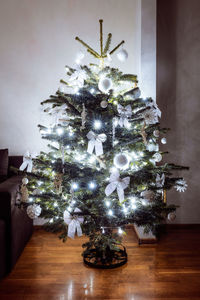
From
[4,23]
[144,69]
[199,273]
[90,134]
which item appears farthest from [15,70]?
[199,273]

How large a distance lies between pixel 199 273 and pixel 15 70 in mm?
2557

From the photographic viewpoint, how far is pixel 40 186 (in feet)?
7.19

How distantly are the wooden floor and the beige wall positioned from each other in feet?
2.60

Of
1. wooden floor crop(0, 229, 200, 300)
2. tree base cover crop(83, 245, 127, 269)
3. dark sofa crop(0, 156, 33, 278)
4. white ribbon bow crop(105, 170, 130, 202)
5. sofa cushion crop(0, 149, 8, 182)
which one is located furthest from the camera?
sofa cushion crop(0, 149, 8, 182)

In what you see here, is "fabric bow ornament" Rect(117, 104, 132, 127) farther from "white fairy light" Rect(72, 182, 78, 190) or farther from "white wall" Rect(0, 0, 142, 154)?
"white wall" Rect(0, 0, 142, 154)

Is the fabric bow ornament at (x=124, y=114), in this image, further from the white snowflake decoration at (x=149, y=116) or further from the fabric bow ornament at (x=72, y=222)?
the fabric bow ornament at (x=72, y=222)

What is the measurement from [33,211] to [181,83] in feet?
6.68

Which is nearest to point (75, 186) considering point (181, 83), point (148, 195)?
point (148, 195)

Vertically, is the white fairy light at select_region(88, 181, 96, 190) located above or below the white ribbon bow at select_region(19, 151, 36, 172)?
below

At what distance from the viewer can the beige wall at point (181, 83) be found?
3.08m

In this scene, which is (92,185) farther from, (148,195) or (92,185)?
(148,195)

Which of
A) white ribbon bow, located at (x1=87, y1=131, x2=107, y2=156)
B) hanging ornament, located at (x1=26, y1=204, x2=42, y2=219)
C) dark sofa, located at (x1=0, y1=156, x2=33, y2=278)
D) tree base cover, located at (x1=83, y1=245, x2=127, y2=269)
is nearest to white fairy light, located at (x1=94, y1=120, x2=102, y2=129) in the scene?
white ribbon bow, located at (x1=87, y1=131, x2=107, y2=156)

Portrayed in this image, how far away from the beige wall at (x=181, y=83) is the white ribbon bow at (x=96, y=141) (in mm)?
1382

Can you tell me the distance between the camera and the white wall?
10.2 feet
